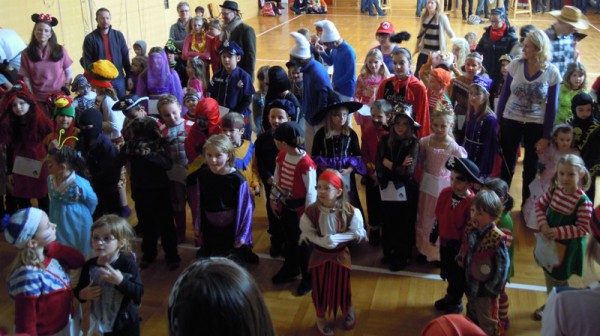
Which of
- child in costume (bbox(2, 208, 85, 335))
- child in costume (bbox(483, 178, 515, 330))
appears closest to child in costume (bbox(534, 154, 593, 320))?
child in costume (bbox(483, 178, 515, 330))

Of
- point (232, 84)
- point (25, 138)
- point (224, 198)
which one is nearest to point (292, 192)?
point (224, 198)

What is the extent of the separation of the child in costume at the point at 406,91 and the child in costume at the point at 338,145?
90 centimetres

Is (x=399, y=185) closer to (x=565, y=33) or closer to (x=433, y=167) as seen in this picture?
(x=433, y=167)

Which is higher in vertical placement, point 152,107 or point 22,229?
point 22,229

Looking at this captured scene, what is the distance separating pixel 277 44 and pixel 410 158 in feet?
36.6

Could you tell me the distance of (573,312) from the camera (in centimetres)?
172

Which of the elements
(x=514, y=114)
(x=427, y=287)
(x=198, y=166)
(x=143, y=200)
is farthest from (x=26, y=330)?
(x=514, y=114)

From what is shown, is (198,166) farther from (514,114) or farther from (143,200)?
(514,114)

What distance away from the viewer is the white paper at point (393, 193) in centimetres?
432

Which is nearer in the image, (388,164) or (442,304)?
(442,304)

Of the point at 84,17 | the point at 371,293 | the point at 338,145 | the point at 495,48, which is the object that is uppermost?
the point at 84,17

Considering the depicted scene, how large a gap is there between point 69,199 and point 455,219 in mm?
2671

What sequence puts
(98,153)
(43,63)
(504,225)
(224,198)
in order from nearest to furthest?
1. (504,225)
2. (224,198)
3. (98,153)
4. (43,63)

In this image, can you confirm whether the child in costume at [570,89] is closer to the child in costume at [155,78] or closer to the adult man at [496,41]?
the adult man at [496,41]
